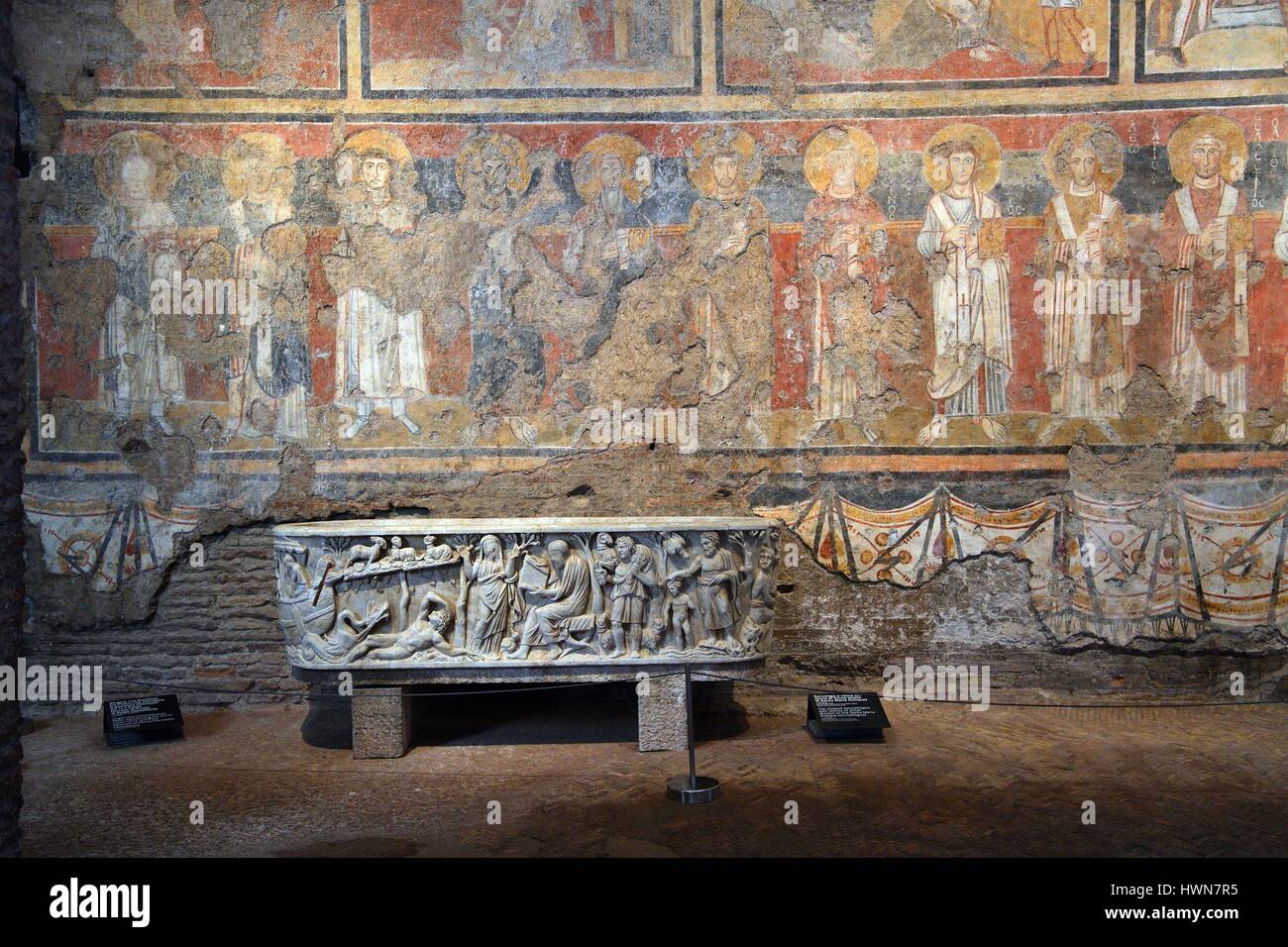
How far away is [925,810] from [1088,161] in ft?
15.6

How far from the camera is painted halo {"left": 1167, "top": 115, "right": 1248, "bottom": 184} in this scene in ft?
23.4

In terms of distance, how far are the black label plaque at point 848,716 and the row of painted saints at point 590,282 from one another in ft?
6.53

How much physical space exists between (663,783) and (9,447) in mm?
3455

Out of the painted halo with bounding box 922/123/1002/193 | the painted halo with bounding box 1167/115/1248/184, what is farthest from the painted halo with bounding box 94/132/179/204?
the painted halo with bounding box 1167/115/1248/184

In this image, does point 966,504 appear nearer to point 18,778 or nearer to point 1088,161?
point 1088,161

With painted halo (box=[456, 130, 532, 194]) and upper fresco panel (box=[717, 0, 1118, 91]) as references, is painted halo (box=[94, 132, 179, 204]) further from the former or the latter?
upper fresco panel (box=[717, 0, 1118, 91])

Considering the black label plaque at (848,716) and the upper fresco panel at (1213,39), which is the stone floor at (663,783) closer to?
the black label plaque at (848,716)

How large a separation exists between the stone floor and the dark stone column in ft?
5.00

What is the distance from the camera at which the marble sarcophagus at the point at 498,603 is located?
19.2ft

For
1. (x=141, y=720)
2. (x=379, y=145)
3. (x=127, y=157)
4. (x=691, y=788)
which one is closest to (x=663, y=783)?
(x=691, y=788)

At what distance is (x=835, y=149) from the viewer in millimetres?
7262

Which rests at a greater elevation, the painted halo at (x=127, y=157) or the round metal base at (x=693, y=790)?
A: the painted halo at (x=127, y=157)

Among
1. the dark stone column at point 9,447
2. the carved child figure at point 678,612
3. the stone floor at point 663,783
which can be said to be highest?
the dark stone column at point 9,447

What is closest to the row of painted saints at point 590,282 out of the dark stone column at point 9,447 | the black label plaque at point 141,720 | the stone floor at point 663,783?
the black label plaque at point 141,720
